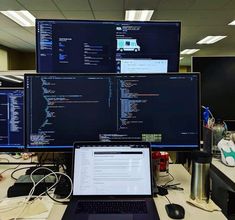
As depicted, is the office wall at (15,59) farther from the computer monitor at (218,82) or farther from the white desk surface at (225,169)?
the white desk surface at (225,169)

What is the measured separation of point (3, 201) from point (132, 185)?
50 centimetres

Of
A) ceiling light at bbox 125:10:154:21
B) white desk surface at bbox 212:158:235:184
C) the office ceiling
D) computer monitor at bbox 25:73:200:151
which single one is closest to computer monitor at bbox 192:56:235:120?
A: white desk surface at bbox 212:158:235:184

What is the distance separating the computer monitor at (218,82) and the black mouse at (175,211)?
48.1 inches

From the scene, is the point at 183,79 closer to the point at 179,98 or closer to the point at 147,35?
the point at 179,98

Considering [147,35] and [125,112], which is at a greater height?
[147,35]

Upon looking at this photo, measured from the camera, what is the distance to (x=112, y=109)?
1163 mm

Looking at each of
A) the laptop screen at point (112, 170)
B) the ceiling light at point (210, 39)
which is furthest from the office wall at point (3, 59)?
the laptop screen at point (112, 170)

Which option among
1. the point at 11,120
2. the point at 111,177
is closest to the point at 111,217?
the point at 111,177

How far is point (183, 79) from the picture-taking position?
1.17 metres

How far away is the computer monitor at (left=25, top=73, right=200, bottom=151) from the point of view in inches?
45.4

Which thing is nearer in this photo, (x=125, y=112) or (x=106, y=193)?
(x=106, y=193)

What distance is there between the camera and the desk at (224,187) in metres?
1.47

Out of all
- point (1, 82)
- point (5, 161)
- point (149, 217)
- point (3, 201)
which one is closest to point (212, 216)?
point (149, 217)

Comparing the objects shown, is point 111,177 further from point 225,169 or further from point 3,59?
→ point 3,59
